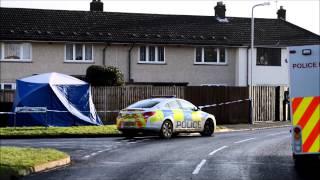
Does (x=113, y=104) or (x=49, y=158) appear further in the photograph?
(x=113, y=104)

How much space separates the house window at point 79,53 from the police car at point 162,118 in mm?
18417

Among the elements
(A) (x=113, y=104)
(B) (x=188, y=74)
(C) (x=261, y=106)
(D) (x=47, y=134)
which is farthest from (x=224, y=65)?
(D) (x=47, y=134)

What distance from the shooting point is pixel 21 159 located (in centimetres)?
1574

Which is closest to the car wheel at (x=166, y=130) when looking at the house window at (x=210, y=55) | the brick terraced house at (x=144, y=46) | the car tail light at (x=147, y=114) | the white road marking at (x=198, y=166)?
the car tail light at (x=147, y=114)

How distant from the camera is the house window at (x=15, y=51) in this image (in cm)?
4291

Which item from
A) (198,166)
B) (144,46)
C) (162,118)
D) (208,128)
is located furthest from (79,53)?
(198,166)

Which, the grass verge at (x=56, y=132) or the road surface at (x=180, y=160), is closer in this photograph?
the road surface at (x=180, y=160)

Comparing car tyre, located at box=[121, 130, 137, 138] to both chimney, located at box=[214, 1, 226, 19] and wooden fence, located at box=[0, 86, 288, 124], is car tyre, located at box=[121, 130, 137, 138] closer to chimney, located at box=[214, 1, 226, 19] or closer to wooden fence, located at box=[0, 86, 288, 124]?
wooden fence, located at box=[0, 86, 288, 124]

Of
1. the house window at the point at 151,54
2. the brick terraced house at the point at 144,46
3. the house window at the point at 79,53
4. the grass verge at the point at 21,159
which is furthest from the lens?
the house window at the point at 151,54

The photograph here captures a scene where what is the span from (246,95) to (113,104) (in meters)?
7.63

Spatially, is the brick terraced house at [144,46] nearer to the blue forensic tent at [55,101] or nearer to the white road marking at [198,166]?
the blue forensic tent at [55,101]

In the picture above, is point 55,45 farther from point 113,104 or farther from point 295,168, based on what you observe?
point 295,168

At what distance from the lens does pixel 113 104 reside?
34.7 meters

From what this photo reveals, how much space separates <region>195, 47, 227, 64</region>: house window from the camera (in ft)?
152
